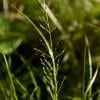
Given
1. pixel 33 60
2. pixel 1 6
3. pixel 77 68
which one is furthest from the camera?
pixel 1 6

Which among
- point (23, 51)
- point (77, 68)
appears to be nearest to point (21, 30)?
point (23, 51)

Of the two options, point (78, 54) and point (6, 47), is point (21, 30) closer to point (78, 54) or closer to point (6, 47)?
point (6, 47)

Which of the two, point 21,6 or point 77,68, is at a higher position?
point 21,6

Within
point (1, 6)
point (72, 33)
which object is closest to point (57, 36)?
point (72, 33)

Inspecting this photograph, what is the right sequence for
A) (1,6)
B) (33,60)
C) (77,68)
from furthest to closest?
(1,6) → (33,60) → (77,68)

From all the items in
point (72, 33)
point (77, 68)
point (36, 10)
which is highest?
point (36, 10)

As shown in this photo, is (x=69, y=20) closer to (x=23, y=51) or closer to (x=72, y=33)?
(x=72, y=33)

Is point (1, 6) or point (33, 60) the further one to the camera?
point (1, 6)

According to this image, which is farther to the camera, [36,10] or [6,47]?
[36,10]

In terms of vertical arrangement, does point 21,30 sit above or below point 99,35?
above
